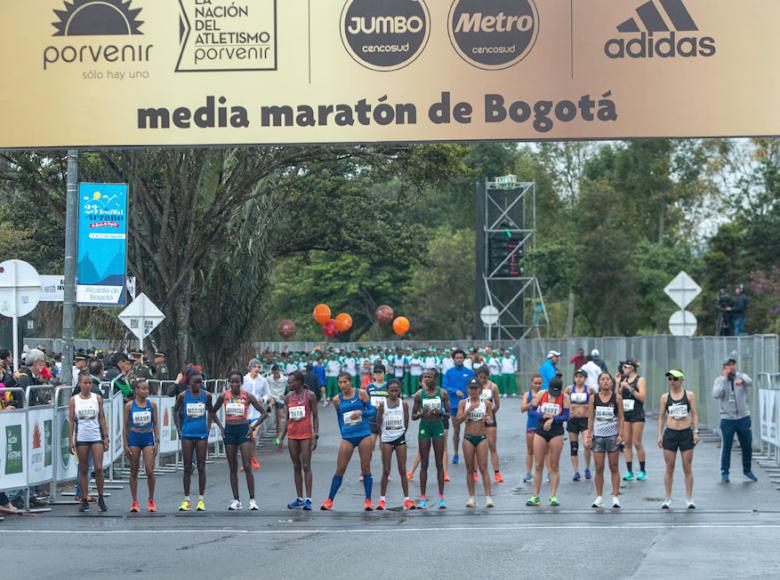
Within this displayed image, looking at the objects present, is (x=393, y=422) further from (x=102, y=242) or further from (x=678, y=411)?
(x=102, y=242)

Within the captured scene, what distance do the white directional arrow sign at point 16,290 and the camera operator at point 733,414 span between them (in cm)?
1094

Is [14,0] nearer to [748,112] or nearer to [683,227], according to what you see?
[748,112]

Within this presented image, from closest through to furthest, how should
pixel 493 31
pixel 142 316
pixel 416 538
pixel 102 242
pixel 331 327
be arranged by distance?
pixel 493 31 → pixel 416 538 → pixel 102 242 → pixel 142 316 → pixel 331 327

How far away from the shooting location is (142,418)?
19453 mm

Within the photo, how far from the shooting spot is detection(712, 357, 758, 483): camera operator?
2228 centimetres

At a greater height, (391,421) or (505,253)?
(505,253)

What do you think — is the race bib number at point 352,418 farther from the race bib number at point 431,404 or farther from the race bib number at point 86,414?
the race bib number at point 86,414

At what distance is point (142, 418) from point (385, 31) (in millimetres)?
7028

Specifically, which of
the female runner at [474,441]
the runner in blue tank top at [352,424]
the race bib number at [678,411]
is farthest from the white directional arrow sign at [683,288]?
the runner in blue tank top at [352,424]

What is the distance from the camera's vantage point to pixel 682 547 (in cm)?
1491

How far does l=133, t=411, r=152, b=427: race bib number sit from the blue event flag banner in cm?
237

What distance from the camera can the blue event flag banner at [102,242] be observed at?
21.2 meters

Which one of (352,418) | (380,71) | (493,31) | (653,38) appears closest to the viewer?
(653,38)

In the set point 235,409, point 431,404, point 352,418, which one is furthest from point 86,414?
point 431,404
